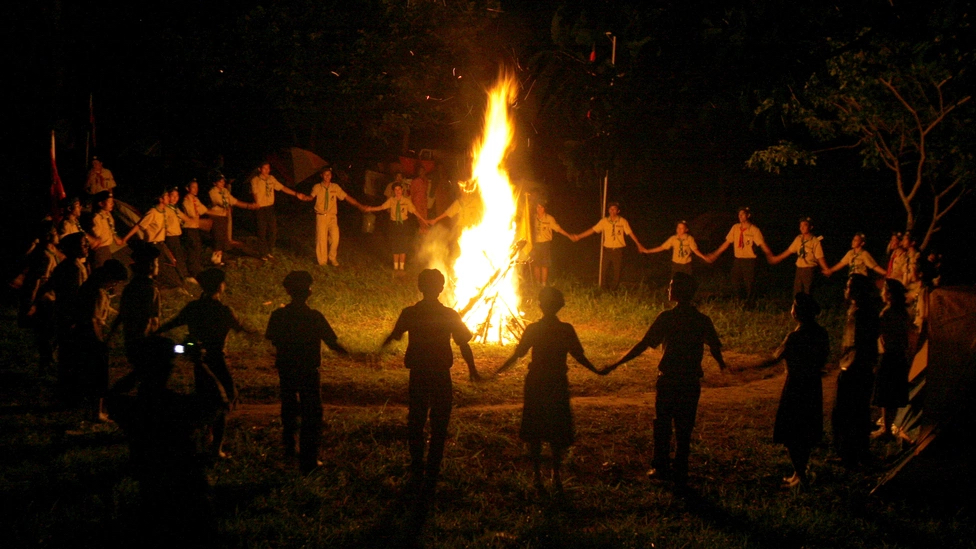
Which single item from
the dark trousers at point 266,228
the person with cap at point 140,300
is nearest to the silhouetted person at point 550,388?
the person with cap at point 140,300

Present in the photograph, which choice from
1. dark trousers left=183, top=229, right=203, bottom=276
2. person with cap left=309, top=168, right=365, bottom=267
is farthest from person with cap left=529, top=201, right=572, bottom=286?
dark trousers left=183, top=229, right=203, bottom=276

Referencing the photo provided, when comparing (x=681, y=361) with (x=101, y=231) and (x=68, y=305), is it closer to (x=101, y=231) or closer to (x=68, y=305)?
(x=68, y=305)

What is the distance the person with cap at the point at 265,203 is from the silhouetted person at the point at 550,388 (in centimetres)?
1164

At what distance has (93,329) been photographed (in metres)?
7.88

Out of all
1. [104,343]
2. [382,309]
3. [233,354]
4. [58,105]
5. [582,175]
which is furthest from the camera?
[582,175]

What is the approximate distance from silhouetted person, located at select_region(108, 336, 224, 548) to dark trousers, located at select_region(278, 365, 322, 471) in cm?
179

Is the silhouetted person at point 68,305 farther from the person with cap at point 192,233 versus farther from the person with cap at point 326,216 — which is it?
the person with cap at point 326,216

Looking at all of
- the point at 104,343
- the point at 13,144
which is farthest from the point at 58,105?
the point at 104,343

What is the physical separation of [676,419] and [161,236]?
436 inches

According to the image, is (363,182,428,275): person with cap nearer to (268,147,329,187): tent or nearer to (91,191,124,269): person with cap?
(268,147,329,187): tent

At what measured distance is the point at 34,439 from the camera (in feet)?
24.7

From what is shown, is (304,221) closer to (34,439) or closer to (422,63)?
(422,63)

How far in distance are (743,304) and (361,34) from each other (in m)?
10.8

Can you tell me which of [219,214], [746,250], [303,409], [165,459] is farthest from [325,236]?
[165,459]
